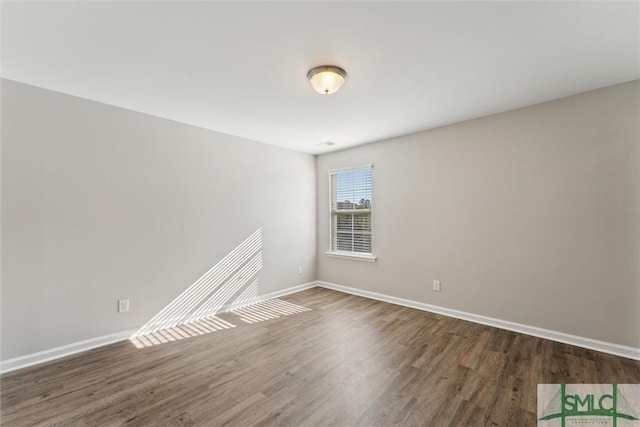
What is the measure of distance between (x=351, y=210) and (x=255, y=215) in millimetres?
1713

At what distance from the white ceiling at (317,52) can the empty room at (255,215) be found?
2cm

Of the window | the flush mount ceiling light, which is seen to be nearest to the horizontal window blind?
the window

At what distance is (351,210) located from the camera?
15.6ft

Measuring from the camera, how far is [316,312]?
3691 mm

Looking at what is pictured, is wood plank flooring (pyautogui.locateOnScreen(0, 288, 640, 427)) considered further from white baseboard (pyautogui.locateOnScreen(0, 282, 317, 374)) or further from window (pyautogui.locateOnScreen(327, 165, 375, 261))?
window (pyautogui.locateOnScreen(327, 165, 375, 261))

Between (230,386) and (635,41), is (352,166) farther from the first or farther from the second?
(230,386)

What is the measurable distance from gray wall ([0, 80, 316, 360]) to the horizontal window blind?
169cm

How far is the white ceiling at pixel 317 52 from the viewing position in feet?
5.30

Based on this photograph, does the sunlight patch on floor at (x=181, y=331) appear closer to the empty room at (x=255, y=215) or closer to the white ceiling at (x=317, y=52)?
the empty room at (x=255, y=215)

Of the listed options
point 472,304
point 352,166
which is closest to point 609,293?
point 472,304

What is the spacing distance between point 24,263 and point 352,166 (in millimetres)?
4205

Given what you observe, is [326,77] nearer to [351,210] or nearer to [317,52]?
[317,52]

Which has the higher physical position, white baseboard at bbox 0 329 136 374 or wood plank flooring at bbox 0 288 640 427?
white baseboard at bbox 0 329 136 374

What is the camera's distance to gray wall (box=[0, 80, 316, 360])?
2352mm
